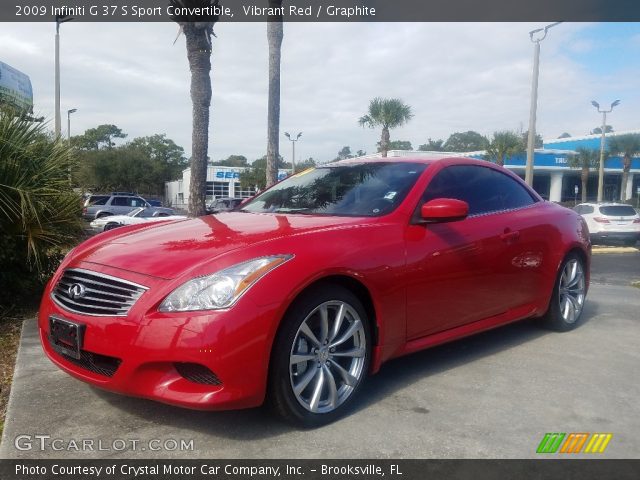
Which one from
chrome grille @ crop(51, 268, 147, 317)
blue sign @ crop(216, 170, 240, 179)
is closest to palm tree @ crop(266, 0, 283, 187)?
chrome grille @ crop(51, 268, 147, 317)

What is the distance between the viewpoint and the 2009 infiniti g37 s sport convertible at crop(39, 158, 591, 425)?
8.86 feet

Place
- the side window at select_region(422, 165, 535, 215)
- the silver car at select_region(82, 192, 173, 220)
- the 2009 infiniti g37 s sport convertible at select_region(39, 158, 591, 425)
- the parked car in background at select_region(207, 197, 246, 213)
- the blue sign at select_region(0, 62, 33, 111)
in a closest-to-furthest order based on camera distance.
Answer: the 2009 infiniti g37 s sport convertible at select_region(39, 158, 591, 425) < the side window at select_region(422, 165, 535, 215) < the parked car in background at select_region(207, 197, 246, 213) < the blue sign at select_region(0, 62, 33, 111) < the silver car at select_region(82, 192, 173, 220)

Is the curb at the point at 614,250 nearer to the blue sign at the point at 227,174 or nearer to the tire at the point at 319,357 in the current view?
the tire at the point at 319,357

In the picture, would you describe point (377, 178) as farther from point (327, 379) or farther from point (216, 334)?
point (216, 334)

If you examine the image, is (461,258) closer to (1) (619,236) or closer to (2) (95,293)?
(2) (95,293)

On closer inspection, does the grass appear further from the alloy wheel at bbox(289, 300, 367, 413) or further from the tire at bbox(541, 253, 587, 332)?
the tire at bbox(541, 253, 587, 332)

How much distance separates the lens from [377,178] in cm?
418

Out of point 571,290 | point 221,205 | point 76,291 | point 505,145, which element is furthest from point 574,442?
point 505,145

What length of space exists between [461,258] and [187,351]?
2.07 m

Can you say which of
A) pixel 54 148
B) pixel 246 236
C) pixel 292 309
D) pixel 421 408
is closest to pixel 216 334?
pixel 292 309

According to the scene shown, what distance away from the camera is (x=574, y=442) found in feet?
9.61

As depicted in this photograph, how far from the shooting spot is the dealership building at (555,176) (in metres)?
38.2

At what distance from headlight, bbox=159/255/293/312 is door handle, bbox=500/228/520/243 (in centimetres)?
224
